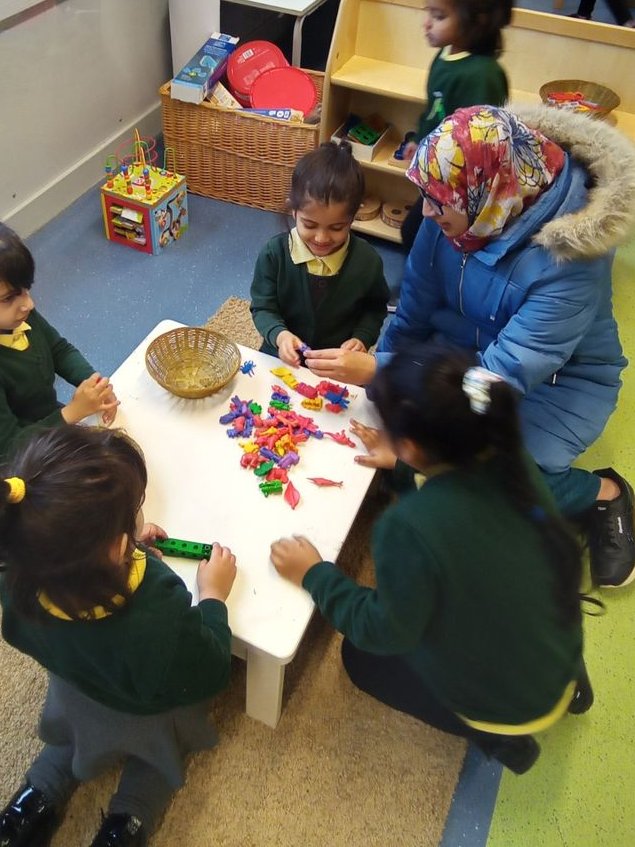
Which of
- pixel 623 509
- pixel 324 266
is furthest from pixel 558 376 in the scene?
pixel 324 266

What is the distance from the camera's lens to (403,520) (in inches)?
32.7

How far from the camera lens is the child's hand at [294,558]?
3.36 feet

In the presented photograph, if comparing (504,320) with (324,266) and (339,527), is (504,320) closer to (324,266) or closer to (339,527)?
(324,266)

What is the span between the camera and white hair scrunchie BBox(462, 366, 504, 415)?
78cm

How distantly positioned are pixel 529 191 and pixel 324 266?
17.5 inches

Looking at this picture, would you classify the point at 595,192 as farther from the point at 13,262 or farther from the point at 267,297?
the point at 13,262

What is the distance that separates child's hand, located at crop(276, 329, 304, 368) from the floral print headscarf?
409 mm

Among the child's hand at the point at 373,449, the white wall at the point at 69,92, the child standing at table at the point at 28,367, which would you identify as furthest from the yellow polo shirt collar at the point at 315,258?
the white wall at the point at 69,92

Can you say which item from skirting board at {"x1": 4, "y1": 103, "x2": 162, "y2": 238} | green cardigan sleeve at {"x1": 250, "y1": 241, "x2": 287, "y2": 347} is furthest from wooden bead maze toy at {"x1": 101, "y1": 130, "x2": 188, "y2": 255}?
green cardigan sleeve at {"x1": 250, "y1": 241, "x2": 287, "y2": 347}

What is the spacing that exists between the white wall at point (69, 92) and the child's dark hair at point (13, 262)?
1.16 meters

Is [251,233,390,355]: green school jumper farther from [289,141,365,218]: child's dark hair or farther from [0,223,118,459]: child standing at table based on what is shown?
[0,223,118,459]: child standing at table

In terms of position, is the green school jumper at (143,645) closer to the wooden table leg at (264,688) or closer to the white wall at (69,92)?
the wooden table leg at (264,688)

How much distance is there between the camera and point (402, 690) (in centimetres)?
116

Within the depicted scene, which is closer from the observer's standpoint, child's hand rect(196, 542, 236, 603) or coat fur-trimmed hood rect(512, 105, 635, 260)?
child's hand rect(196, 542, 236, 603)
